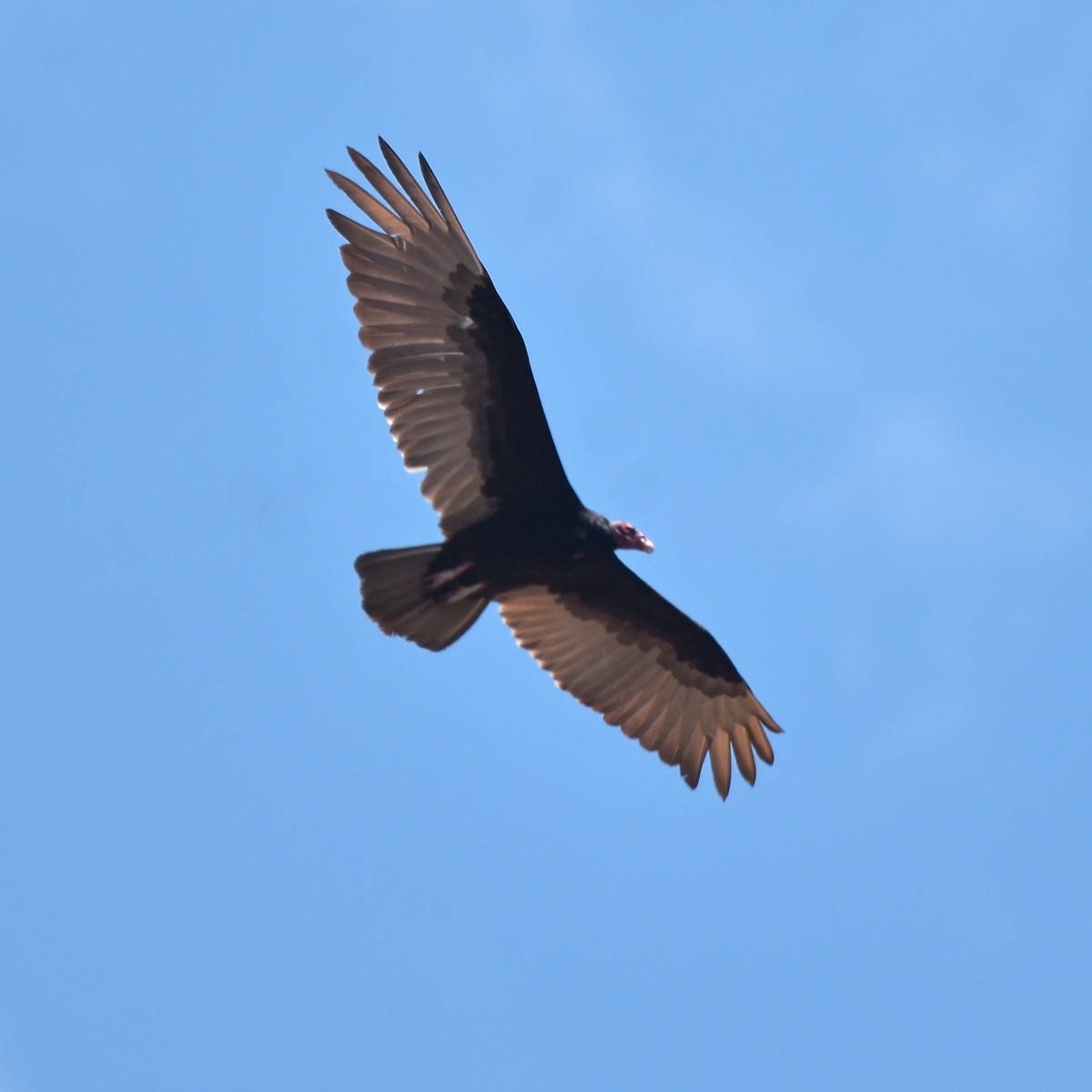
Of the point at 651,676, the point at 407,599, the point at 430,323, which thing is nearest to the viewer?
the point at 407,599

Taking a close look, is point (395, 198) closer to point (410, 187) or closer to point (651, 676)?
point (410, 187)

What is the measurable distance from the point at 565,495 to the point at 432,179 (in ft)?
6.41

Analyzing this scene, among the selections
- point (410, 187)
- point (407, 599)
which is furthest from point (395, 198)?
point (407, 599)

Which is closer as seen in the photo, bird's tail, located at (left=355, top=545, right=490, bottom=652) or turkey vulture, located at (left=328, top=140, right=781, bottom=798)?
bird's tail, located at (left=355, top=545, right=490, bottom=652)

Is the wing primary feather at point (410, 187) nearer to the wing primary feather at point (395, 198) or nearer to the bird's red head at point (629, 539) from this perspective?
→ the wing primary feather at point (395, 198)

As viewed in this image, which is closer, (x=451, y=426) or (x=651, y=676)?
(x=451, y=426)

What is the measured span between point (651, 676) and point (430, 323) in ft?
8.83

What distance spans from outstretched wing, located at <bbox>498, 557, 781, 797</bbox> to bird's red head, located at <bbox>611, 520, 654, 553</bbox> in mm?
482

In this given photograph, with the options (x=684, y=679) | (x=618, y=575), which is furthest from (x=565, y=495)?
(x=684, y=679)

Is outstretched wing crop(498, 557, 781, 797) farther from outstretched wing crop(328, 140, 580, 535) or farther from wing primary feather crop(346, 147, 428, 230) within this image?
wing primary feather crop(346, 147, 428, 230)

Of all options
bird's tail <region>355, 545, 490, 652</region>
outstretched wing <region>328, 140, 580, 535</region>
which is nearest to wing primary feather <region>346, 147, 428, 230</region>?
outstretched wing <region>328, 140, 580, 535</region>

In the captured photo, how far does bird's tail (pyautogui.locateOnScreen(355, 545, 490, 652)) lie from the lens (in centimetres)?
978

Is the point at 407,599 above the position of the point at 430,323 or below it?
below

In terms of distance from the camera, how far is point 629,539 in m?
10.5
